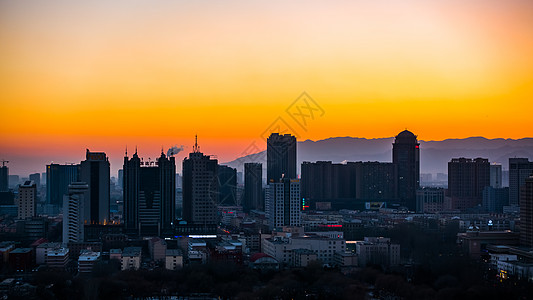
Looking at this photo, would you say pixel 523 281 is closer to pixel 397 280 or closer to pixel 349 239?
pixel 397 280

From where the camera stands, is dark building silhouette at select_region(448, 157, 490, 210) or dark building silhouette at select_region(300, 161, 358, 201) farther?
dark building silhouette at select_region(300, 161, 358, 201)

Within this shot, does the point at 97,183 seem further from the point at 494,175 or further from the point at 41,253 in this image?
the point at 494,175

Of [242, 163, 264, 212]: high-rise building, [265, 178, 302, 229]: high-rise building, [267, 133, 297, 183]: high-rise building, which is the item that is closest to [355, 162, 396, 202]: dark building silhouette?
[267, 133, 297, 183]: high-rise building

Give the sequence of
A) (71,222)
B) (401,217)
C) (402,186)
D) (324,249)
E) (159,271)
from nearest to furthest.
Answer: (159,271) → (324,249) → (71,222) → (401,217) → (402,186)

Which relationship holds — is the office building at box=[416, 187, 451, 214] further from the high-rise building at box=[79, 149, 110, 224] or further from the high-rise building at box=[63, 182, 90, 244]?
the high-rise building at box=[63, 182, 90, 244]

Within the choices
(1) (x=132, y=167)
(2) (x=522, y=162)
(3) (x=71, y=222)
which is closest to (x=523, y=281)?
(3) (x=71, y=222)

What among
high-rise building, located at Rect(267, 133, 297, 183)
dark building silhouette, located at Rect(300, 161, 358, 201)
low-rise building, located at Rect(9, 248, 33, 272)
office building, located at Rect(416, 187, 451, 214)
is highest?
high-rise building, located at Rect(267, 133, 297, 183)

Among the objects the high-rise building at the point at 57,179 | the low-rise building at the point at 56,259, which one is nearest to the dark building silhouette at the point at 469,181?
the high-rise building at the point at 57,179

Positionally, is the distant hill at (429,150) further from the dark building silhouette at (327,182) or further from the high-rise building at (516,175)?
the high-rise building at (516,175)
